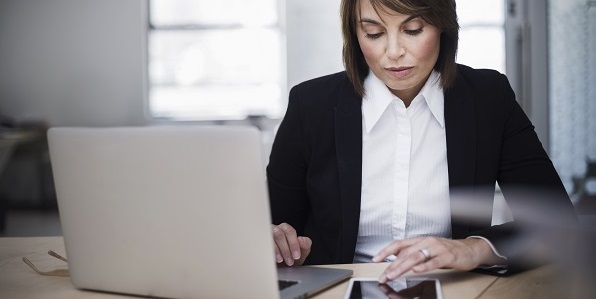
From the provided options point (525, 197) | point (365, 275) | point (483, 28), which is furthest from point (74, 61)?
point (365, 275)

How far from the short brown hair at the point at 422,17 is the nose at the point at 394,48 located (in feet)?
0.16

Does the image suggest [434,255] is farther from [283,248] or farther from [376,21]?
[376,21]

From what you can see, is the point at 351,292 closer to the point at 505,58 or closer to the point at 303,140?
the point at 303,140

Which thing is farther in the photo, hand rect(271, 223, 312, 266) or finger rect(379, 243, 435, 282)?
hand rect(271, 223, 312, 266)

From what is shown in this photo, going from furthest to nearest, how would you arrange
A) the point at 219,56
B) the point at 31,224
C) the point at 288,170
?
1. the point at 219,56
2. the point at 31,224
3. the point at 288,170

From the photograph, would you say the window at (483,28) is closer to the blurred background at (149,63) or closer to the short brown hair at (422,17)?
the blurred background at (149,63)

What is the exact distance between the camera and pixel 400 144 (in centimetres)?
131

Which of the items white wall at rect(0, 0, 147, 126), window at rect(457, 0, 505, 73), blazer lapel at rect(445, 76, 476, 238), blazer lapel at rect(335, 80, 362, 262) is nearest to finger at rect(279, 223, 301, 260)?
blazer lapel at rect(335, 80, 362, 262)

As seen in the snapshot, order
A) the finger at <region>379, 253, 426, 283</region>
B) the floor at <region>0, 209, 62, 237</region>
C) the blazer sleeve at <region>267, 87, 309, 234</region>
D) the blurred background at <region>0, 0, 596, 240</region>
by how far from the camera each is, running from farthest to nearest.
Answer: the blurred background at <region>0, 0, 596, 240</region>
the floor at <region>0, 209, 62, 237</region>
the blazer sleeve at <region>267, 87, 309, 234</region>
the finger at <region>379, 253, 426, 283</region>

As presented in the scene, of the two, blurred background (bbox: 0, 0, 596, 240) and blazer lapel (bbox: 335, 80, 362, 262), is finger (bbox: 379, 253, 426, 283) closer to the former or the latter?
blazer lapel (bbox: 335, 80, 362, 262)

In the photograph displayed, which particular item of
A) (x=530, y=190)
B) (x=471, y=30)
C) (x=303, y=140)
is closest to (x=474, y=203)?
(x=530, y=190)

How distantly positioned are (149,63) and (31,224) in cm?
148

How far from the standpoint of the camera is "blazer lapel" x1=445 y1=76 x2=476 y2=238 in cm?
129

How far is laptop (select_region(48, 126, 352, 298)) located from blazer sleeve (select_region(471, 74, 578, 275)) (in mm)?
297
